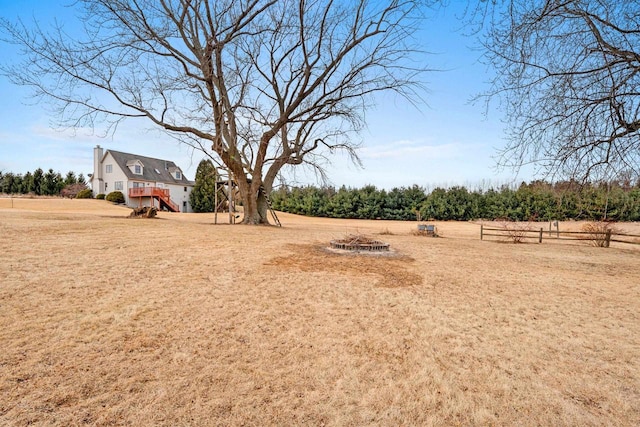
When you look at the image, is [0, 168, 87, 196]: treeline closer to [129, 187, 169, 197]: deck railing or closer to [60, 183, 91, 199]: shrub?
[60, 183, 91, 199]: shrub

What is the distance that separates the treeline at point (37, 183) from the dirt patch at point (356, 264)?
43.8 meters

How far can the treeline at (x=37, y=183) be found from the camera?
39500 millimetres

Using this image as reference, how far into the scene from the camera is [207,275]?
5.54 m

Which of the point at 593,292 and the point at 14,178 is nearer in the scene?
the point at 593,292

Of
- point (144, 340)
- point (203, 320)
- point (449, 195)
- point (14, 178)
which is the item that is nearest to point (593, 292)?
point (203, 320)

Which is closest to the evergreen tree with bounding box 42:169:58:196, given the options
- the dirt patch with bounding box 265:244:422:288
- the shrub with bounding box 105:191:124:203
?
the shrub with bounding box 105:191:124:203

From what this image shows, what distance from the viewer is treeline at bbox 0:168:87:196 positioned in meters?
39.5

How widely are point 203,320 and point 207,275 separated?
6.00ft

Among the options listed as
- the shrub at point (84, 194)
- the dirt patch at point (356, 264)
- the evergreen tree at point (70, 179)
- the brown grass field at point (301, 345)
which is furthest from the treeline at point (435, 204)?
the evergreen tree at point (70, 179)

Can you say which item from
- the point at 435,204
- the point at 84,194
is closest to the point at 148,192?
the point at 84,194

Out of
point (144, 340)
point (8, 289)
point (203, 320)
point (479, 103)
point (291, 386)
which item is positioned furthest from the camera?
point (479, 103)

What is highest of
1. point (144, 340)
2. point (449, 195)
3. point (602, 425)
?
point (449, 195)

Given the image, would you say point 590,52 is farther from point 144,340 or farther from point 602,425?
point 144,340

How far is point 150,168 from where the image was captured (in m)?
35.5
